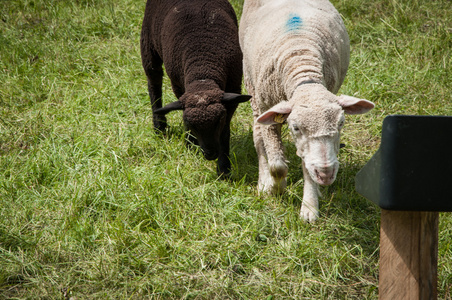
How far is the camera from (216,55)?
435cm

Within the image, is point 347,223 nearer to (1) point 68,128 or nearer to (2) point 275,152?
(2) point 275,152

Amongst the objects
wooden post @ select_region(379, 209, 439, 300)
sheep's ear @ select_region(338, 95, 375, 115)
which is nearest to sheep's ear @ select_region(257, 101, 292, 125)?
sheep's ear @ select_region(338, 95, 375, 115)

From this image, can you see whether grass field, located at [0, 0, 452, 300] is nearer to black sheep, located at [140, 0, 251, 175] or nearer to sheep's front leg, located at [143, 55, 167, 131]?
sheep's front leg, located at [143, 55, 167, 131]

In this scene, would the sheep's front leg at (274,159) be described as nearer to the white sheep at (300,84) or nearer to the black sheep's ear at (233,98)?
the white sheep at (300,84)

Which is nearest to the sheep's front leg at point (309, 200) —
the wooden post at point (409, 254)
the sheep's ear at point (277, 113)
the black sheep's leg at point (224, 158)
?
the sheep's ear at point (277, 113)

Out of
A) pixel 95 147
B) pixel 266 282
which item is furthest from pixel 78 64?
pixel 266 282

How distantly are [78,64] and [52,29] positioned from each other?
1189 millimetres

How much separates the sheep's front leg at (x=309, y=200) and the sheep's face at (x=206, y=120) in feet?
2.74

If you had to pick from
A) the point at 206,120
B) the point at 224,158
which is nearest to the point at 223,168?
the point at 224,158

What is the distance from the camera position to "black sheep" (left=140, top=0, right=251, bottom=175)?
4074 mm

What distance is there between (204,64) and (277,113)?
1359mm

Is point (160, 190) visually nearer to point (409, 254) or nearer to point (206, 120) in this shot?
point (206, 120)

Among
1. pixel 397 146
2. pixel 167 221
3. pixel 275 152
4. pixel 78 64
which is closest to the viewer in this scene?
pixel 397 146

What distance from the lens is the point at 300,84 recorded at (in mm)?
3195
